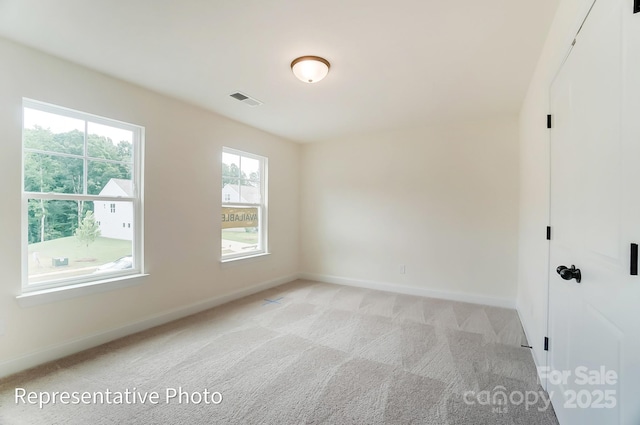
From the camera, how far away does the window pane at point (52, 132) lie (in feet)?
7.40

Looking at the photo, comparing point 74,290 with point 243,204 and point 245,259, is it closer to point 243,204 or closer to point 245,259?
point 245,259

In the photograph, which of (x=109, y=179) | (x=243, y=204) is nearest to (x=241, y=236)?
(x=243, y=204)

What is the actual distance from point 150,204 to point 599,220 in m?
3.55

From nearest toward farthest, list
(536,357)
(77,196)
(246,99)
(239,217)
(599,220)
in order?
(599,220) < (536,357) < (77,196) < (246,99) < (239,217)

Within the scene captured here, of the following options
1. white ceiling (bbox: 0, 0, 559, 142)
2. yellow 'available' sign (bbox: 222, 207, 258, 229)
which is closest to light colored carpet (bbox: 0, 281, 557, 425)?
yellow 'available' sign (bbox: 222, 207, 258, 229)

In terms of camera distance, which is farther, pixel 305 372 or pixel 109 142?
pixel 109 142

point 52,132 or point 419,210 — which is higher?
point 52,132

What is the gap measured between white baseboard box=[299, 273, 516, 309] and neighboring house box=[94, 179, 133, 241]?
122 inches

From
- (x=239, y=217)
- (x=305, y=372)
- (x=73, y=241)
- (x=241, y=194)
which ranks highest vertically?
(x=241, y=194)

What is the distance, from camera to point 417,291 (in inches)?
164

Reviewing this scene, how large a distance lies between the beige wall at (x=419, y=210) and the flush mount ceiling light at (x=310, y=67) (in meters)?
2.33

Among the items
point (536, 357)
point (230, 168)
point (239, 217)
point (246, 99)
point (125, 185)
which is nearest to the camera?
point (536, 357)

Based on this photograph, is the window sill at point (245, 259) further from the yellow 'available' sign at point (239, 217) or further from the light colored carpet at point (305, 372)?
the light colored carpet at point (305, 372)

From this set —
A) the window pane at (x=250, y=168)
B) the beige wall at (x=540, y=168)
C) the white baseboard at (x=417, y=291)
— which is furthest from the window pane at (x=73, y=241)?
the beige wall at (x=540, y=168)
